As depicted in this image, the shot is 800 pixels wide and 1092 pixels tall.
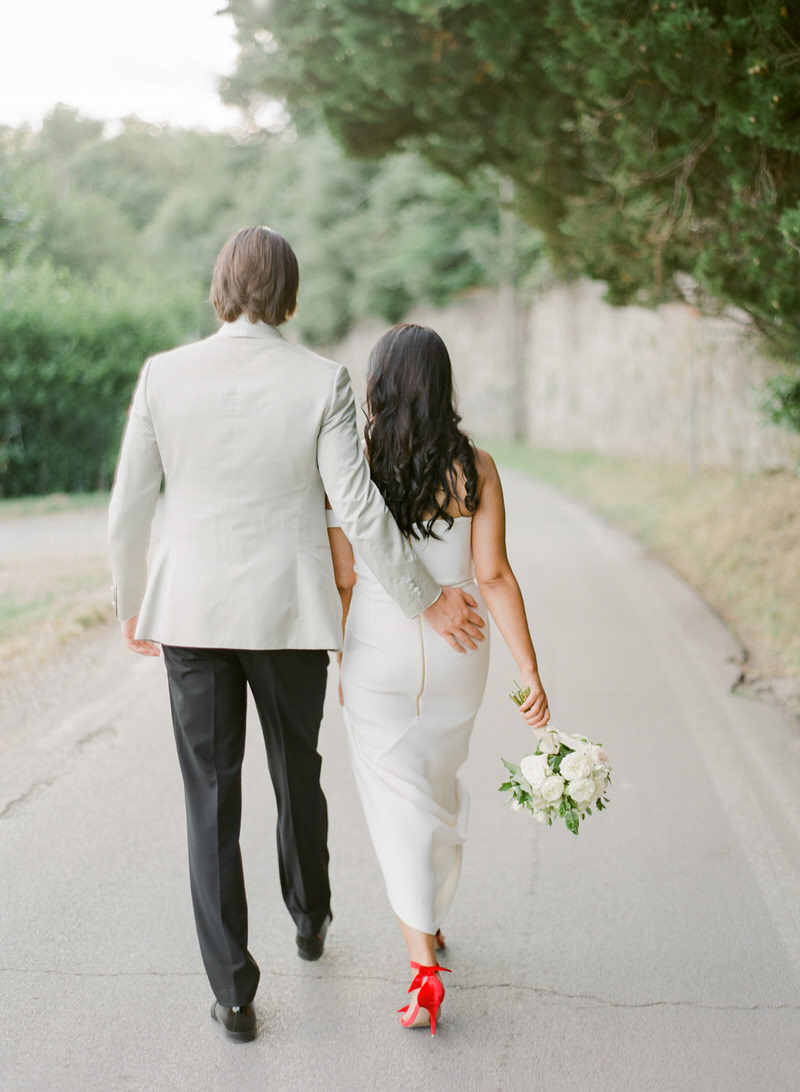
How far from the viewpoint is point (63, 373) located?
648 inches

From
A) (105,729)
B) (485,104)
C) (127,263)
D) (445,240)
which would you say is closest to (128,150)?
(127,263)

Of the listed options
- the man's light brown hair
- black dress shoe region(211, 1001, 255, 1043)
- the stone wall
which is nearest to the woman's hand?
black dress shoe region(211, 1001, 255, 1043)

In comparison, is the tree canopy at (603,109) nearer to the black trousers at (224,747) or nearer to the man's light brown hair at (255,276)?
the man's light brown hair at (255,276)

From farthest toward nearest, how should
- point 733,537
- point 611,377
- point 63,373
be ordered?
point 611,377
point 63,373
point 733,537

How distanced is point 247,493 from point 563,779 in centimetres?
116

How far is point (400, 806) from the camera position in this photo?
3139 mm

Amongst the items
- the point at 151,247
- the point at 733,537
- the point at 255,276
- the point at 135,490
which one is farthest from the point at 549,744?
the point at 151,247

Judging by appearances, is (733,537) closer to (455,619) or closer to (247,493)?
(455,619)

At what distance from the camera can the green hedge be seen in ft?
52.5

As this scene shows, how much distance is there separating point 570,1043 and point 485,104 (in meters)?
9.11

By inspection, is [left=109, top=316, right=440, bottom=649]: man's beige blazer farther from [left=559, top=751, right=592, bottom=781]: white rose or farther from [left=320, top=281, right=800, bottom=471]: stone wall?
[left=320, top=281, right=800, bottom=471]: stone wall

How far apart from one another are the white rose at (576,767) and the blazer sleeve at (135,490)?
125 cm

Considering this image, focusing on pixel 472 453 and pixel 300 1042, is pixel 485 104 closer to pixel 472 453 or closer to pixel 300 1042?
pixel 472 453

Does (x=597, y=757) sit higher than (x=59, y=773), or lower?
higher
